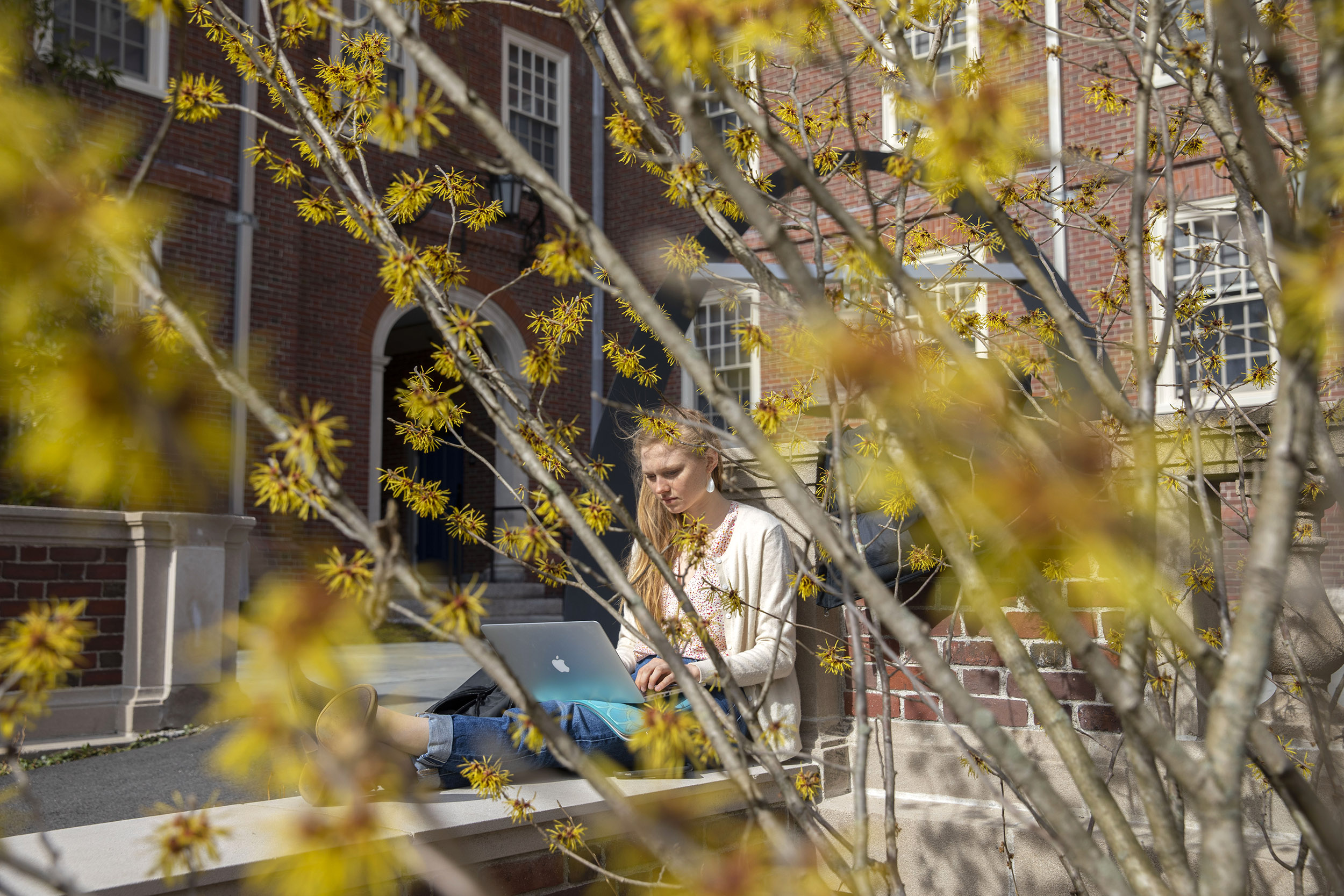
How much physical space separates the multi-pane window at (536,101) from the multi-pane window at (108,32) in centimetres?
441

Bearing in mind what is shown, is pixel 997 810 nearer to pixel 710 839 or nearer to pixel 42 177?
pixel 710 839

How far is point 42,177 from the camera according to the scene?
→ 0.88 metres

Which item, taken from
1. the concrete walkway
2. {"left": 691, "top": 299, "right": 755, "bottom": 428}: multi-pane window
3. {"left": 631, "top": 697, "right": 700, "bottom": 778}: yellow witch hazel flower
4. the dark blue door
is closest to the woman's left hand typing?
{"left": 631, "top": 697, "right": 700, "bottom": 778}: yellow witch hazel flower

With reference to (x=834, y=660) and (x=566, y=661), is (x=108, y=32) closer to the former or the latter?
(x=566, y=661)

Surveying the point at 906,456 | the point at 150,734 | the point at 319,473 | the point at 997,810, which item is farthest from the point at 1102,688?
the point at 150,734

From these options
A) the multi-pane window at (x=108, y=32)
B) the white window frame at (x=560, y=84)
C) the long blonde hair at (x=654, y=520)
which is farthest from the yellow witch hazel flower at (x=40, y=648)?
the white window frame at (x=560, y=84)

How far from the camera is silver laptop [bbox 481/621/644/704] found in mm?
2473

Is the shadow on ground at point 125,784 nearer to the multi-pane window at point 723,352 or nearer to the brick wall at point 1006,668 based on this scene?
the brick wall at point 1006,668

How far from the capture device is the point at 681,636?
1.67m

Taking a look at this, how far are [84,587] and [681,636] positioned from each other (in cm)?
496

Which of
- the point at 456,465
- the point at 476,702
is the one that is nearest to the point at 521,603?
the point at 456,465

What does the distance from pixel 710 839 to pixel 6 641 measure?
1680 mm

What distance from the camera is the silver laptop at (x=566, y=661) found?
2473 mm

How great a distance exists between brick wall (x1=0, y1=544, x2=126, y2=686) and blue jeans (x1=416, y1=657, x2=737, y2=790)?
371 centimetres
